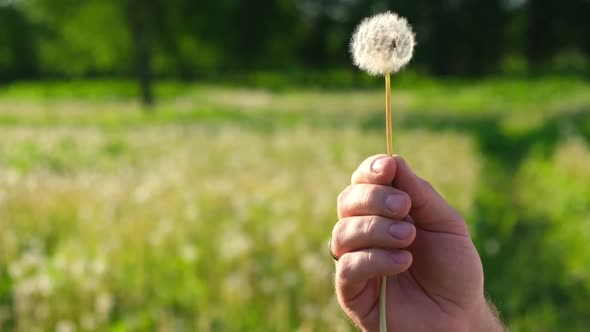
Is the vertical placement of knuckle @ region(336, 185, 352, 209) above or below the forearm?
above

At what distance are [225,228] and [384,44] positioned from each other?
4320 mm

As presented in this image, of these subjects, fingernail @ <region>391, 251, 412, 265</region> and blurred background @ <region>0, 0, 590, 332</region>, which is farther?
blurred background @ <region>0, 0, 590, 332</region>

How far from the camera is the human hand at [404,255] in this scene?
1225 mm

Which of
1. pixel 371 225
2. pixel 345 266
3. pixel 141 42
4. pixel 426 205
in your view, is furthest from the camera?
pixel 141 42

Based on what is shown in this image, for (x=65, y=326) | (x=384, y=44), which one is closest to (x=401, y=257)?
(x=384, y=44)

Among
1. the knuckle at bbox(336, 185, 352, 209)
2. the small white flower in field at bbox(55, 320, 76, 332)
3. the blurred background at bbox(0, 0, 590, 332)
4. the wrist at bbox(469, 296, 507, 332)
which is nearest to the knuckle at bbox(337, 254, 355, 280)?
the knuckle at bbox(336, 185, 352, 209)

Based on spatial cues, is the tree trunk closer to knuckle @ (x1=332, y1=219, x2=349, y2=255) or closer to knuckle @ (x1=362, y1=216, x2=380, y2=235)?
knuckle @ (x1=332, y1=219, x2=349, y2=255)

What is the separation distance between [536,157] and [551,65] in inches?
1984

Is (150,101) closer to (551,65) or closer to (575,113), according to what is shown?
(575,113)

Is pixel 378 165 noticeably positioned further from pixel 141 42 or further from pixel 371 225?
pixel 141 42

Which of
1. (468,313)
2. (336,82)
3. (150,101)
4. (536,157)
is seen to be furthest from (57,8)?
(468,313)

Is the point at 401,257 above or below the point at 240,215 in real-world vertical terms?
above

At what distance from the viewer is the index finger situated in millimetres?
1191

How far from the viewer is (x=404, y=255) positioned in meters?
1.23
